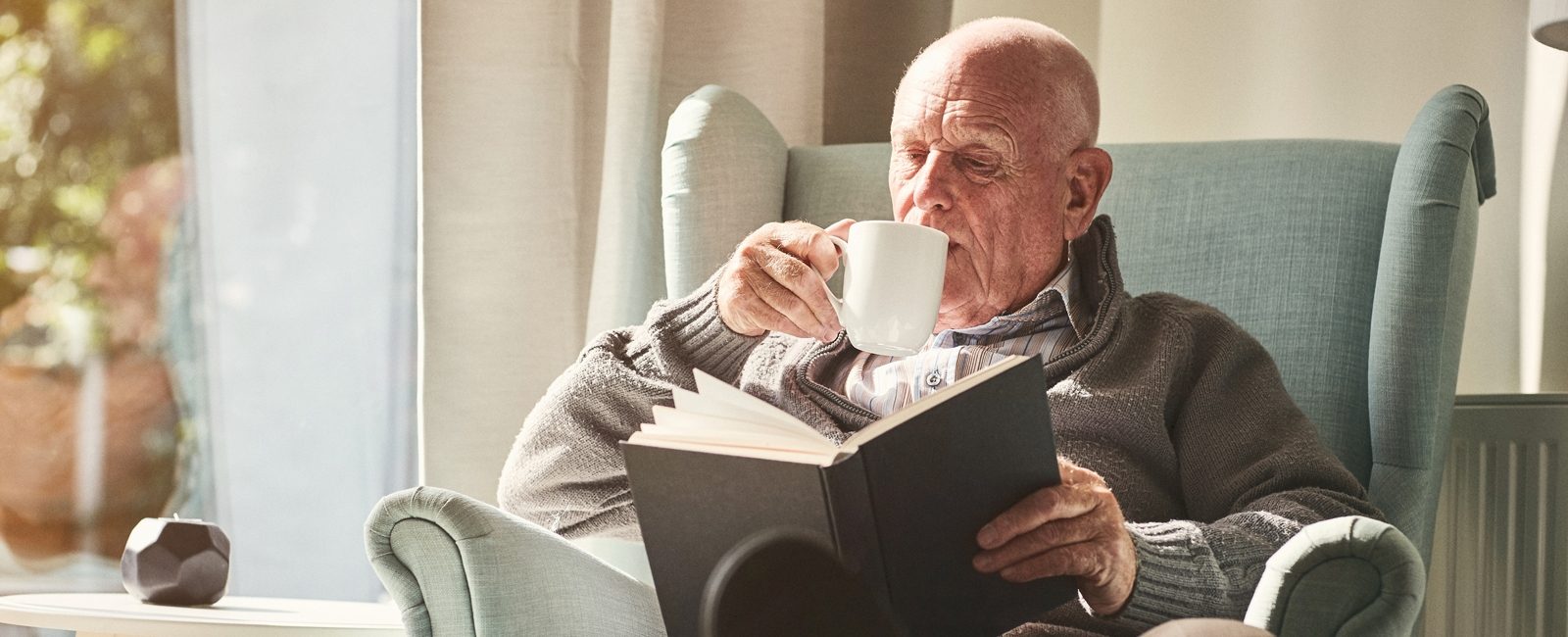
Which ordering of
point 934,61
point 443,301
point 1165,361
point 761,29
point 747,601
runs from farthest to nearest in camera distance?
point 761,29, point 443,301, point 934,61, point 1165,361, point 747,601

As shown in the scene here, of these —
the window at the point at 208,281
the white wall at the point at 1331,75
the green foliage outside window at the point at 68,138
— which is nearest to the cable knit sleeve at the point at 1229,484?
the white wall at the point at 1331,75

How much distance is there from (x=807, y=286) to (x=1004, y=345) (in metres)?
0.35

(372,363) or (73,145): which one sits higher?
(73,145)

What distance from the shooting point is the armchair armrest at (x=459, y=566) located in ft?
3.40

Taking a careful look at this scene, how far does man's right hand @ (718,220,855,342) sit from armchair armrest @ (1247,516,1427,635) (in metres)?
0.44

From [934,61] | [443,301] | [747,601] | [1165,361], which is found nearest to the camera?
[747,601]

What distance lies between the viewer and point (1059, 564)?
1003mm

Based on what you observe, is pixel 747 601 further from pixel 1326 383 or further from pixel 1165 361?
pixel 1326 383

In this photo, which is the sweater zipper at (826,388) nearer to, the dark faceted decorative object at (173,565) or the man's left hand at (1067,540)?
the man's left hand at (1067,540)

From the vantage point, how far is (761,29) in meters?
2.18

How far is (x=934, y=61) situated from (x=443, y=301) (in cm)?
88

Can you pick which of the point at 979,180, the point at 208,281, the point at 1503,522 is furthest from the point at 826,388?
the point at 208,281

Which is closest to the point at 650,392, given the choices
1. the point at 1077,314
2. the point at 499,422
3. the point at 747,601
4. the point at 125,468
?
the point at 1077,314

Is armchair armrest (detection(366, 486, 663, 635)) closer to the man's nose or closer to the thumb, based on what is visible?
the thumb
